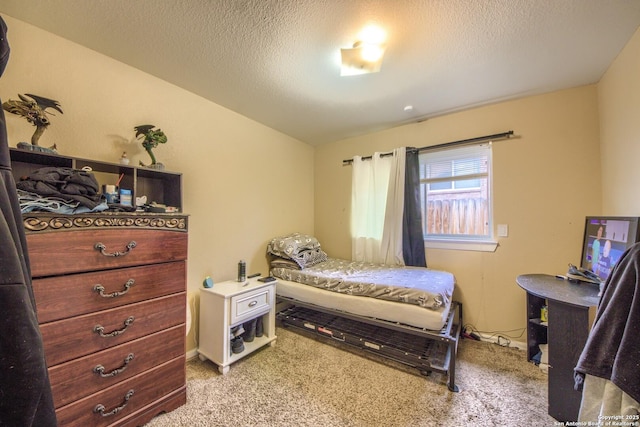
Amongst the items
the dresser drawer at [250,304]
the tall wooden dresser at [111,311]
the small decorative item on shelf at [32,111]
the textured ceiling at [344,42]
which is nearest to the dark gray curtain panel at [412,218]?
the textured ceiling at [344,42]

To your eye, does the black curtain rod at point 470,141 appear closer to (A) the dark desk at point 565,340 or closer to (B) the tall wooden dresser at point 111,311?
(A) the dark desk at point 565,340

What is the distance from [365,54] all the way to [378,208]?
1828 millimetres

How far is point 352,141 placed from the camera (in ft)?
11.1

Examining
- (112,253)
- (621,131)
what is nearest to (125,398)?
(112,253)

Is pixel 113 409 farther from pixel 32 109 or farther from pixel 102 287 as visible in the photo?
pixel 32 109

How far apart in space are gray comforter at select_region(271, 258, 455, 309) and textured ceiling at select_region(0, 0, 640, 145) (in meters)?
1.75

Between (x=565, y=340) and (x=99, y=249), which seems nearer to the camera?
(x=99, y=249)

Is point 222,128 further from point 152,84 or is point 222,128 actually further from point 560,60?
point 560,60

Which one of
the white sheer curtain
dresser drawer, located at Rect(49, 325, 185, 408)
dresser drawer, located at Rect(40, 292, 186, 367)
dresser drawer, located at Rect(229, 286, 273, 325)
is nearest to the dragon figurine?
dresser drawer, located at Rect(40, 292, 186, 367)

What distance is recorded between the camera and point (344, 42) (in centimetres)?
158

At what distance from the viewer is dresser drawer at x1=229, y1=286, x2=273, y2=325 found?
6.50ft

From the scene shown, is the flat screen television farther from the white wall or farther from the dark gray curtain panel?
the dark gray curtain panel

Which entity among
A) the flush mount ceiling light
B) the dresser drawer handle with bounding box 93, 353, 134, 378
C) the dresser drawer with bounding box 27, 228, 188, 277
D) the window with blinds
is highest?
the flush mount ceiling light

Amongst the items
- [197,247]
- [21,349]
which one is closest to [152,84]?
[197,247]
